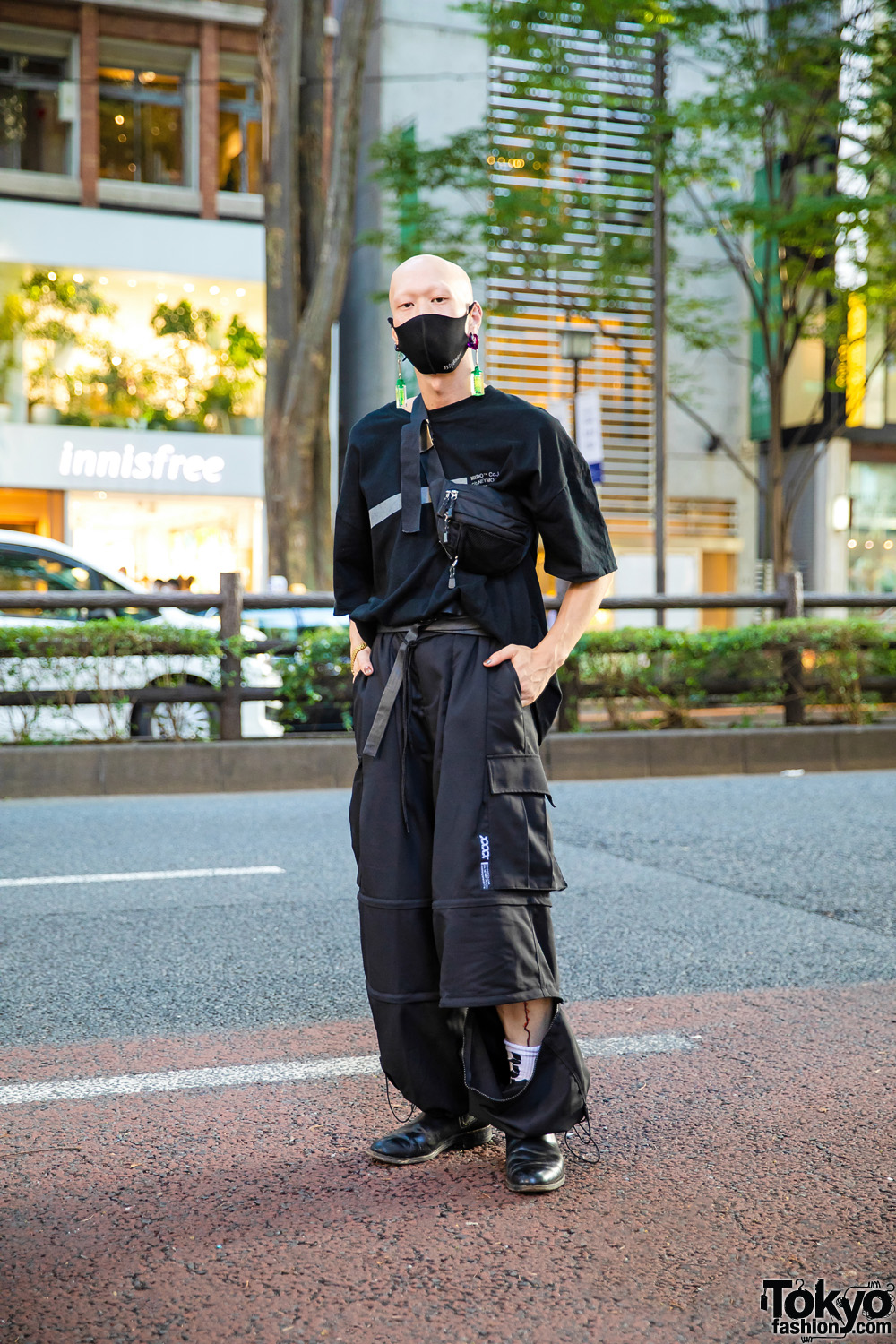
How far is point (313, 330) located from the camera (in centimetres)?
1330

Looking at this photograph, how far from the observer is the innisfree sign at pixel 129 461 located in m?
22.7

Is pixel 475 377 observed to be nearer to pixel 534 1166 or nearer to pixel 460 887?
pixel 460 887

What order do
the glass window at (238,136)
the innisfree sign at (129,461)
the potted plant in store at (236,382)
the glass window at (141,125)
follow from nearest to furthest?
the innisfree sign at (129,461) → the glass window at (141,125) → the potted plant in store at (236,382) → the glass window at (238,136)

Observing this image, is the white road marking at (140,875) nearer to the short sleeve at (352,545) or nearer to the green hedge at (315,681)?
the short sleeve at (352,545)

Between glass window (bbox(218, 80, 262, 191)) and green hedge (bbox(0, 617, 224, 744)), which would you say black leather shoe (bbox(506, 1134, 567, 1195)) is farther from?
glass window (bbox(218, 80, 262, 191))

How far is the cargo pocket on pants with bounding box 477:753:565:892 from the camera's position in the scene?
8.73 ft

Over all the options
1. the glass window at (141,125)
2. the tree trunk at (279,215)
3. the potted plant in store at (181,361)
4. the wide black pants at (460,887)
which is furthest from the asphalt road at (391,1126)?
the glass window at (141,125)

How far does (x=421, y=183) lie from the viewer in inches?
762

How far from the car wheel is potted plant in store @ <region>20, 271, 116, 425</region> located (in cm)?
1406

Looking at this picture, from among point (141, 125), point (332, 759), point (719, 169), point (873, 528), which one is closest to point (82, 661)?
point (332, 759)

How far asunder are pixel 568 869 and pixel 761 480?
75.9 feet

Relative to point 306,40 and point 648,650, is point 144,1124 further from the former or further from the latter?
point 306,40

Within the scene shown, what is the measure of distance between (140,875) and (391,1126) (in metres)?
3.41

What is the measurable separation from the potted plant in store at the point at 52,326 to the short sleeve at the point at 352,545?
70.3ft
